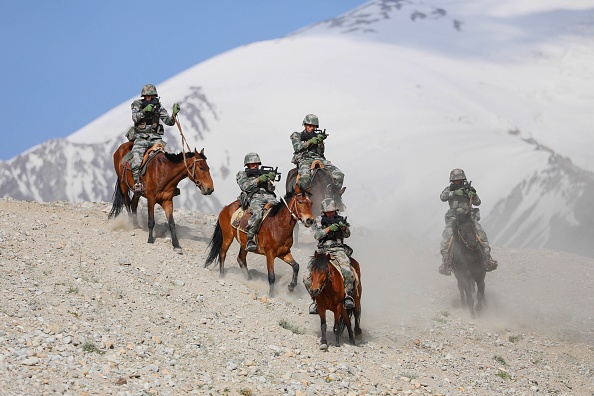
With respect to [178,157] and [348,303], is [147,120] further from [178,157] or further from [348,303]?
[348,303]

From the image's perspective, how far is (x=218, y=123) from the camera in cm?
5853

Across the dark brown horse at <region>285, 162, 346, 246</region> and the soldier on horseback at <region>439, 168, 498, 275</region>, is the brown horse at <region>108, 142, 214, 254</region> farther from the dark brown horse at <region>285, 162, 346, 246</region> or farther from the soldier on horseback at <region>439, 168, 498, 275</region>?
the soldier on horseback at <region>439, 168, 498, 275</region>

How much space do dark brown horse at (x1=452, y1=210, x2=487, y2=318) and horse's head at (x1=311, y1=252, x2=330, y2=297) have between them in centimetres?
649

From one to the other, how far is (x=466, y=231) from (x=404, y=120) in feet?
130

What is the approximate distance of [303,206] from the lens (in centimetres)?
2095

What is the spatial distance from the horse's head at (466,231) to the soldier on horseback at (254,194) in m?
4.38

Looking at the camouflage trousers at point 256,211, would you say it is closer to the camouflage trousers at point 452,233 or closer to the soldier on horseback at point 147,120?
the soldier on horseback at point 147,120

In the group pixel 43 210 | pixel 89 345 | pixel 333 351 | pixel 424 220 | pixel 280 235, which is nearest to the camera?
pixel 89 345

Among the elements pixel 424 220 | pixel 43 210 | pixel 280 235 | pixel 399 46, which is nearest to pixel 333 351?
pixel 280 235

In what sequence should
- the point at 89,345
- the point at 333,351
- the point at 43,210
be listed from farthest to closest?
the point at 43,210 < the point at 333,351 < the point at 89,345

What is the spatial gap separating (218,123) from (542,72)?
26535 millimetres

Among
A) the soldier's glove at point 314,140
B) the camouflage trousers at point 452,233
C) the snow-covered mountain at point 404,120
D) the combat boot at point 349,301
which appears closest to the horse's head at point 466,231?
the camouflage trousers at point 452,233

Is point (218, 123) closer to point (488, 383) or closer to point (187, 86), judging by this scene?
point (187, 86)

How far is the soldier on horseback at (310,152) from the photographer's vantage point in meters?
25.2
